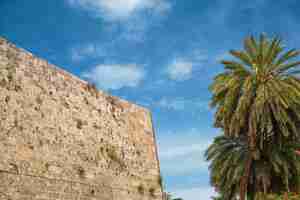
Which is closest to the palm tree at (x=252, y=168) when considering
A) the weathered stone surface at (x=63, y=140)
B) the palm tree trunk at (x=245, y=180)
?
the palm tree trunk at (x=245, y=180)

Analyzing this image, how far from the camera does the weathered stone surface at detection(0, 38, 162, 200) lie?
30.3 feet

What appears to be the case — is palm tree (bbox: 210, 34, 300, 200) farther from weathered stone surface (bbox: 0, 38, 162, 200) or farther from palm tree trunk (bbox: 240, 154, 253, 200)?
weathered stone surface (bbox: 0, 38, 162, 200)

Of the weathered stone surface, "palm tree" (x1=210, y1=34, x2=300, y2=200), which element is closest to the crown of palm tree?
"palm tree" (x1=210, y1=34, x2=300, y2=200)

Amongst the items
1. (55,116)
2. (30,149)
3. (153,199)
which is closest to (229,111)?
(153,199)

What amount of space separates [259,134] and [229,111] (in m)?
1.68

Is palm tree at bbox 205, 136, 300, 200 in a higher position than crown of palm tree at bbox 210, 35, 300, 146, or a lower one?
lower

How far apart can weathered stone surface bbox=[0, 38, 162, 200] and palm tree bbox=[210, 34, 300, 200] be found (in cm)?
405

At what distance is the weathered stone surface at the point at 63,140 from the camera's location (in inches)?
363

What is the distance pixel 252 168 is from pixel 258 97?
12.7 ft

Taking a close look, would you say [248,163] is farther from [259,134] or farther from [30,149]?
[30,149]

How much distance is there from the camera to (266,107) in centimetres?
1541

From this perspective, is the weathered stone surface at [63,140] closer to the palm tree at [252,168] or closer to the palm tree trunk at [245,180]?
the palm tree trunk at [245,180]

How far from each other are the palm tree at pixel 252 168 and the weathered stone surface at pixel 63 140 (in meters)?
4.66

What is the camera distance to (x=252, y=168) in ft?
57.4
